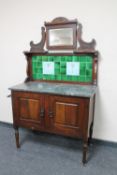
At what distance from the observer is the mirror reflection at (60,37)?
2037mm

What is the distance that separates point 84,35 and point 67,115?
3.20 feet

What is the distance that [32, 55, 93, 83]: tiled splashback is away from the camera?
2.05 m

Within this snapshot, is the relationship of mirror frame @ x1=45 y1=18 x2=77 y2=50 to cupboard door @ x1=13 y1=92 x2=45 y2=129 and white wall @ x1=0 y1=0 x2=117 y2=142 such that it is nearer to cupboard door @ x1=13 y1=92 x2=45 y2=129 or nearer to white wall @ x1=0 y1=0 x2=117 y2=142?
white wall @ x1=0 y1=0 x2=117 y2=142

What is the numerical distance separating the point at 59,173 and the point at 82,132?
493mm

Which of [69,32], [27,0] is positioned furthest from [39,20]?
[69,32]

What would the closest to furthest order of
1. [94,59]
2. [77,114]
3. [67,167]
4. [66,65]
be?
[77,114]
[67,167]
[94,59]
[66,65]

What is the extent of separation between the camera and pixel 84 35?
1.99 m

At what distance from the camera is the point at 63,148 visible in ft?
→ 7.05

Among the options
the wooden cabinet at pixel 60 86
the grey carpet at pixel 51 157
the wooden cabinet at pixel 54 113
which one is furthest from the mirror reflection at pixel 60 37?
the grey carpet at pixel 51 157

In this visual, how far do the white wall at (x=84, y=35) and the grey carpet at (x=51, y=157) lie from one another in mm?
306

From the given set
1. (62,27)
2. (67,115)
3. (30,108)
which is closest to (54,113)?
(67,115)

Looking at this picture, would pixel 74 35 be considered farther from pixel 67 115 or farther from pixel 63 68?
pixel 67 115

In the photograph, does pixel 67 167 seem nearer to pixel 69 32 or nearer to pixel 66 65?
pixel 66 65

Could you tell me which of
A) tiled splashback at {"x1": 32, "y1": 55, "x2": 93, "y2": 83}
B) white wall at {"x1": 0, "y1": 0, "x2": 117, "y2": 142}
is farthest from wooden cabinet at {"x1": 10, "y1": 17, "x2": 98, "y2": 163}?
white wall at {"x1": 0, "y1": 0, "x2": 117, "y2": 142}
